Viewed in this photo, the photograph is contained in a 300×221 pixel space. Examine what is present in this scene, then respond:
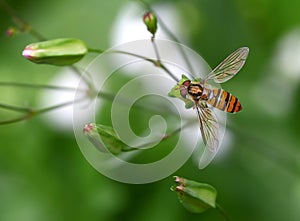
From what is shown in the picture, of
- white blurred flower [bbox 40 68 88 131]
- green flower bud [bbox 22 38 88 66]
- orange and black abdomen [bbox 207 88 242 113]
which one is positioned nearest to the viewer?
orange and black abdomen [bbox 207 88 242 113]

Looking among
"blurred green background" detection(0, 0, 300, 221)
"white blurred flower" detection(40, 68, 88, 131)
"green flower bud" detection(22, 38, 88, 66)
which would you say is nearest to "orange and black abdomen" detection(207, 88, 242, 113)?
Answer: "green flower bud" detection(22, 38, 88, 66)

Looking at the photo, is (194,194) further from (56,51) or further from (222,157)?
(222,157)

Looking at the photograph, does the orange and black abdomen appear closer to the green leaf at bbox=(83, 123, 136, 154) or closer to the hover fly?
the hover fly

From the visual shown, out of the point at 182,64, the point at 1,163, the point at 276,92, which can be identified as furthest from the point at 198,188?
the point at 1,163

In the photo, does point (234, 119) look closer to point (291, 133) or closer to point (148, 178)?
point (291, 133)

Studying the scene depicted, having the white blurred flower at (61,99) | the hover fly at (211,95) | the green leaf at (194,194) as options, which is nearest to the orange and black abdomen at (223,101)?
the hover fly at (211,95)

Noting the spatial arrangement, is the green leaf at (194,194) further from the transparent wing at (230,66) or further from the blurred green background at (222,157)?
the blurred green background at (222,157)
